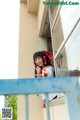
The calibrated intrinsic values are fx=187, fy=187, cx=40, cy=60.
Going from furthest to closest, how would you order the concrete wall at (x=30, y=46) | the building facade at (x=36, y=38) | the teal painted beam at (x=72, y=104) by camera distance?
the concrete wall at (x=30, y=46) → the building facade at (x=36, y=38) → the teal painted beam at (x=72, y=104)

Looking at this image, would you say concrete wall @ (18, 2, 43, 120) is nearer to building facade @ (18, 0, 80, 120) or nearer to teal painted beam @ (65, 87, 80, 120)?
building facade @ (18, 0, 80, 120)

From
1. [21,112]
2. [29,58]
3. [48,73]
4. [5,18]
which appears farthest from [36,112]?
[5,18]

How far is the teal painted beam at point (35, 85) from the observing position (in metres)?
0.74

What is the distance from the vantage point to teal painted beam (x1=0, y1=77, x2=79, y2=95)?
0.74 m

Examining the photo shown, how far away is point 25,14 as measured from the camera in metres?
3.75

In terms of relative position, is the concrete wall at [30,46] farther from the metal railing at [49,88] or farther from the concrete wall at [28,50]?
the metal railing at [49,88]

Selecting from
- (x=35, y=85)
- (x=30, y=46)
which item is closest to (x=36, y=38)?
(x=30, y=46)

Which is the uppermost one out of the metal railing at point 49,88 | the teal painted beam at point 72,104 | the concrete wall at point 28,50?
the concrete wall at point 28,50

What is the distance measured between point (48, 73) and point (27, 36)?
1.76m

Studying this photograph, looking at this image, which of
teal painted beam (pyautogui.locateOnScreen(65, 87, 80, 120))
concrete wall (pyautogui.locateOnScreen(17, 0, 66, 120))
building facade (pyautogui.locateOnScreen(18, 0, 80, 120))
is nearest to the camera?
teal painted beam (pyautogui.locateOnScreen(65, 87, 80, 120))

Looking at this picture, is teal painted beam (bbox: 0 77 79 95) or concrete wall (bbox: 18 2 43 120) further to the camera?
concrete wall (bbox: 18 2 43 120)

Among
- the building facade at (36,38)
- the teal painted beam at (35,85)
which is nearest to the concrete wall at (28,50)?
the building facade at (36,38)

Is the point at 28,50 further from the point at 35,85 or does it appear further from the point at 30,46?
the point at 35,85

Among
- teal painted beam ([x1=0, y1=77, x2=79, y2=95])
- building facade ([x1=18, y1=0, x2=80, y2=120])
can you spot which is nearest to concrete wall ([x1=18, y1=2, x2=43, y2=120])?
Answer: building facade ([x1=18, y1=0, x2=80, y2=120])
